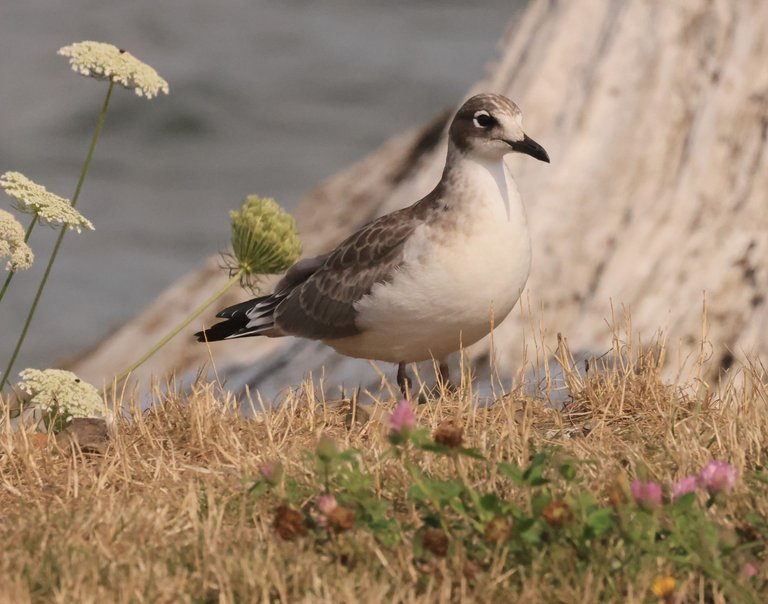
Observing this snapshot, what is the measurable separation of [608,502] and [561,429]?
2.96ft

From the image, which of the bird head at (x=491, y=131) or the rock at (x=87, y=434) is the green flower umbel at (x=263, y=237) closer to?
the bird head at (x=491, y=131)

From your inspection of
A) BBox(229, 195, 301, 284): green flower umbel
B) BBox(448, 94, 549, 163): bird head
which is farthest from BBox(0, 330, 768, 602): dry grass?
BBox(448, 94, 549, 163): bird head

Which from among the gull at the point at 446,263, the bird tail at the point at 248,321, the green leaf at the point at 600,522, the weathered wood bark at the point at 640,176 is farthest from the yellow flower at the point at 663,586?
the weathered wood bark at the point at 640,176

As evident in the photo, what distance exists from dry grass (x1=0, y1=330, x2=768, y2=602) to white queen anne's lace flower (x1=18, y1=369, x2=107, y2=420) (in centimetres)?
17

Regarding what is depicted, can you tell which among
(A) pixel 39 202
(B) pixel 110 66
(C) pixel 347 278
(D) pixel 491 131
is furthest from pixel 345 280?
(A) pixel 39 202

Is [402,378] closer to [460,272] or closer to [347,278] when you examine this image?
[347,278]

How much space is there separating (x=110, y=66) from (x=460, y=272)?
1.78 meters

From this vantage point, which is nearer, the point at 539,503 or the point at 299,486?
the point at 539,503

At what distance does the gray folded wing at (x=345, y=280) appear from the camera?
258 inches

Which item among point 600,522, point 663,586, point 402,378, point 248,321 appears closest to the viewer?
point 663,586

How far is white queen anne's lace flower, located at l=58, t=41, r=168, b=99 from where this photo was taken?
6020mm

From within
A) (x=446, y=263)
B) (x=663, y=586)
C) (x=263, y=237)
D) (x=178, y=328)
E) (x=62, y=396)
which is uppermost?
(x=263, y=237)

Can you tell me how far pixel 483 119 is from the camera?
21.5 ft

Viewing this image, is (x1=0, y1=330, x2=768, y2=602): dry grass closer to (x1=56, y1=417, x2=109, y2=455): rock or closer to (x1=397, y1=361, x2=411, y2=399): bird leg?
(x1=56, y1=417, x2=109, y2=455): rock
